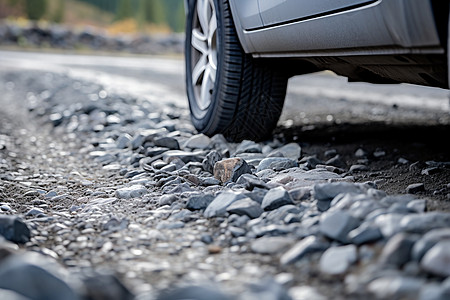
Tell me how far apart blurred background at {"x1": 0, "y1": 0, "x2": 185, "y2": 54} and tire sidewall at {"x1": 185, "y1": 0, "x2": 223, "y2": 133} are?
18059mm

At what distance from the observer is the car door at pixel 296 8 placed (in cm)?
194

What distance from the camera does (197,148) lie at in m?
2.97

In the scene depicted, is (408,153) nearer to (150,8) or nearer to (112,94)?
(112,94)

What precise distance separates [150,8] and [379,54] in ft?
184

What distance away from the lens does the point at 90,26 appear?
29.5 meters

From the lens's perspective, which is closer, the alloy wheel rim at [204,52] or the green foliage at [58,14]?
the alloy wheel rim at [204,52]

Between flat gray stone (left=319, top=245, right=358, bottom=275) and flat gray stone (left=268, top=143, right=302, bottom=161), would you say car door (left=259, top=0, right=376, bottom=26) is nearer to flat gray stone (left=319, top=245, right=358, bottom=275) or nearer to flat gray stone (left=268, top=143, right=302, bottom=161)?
flat gray stone (left=268, top=143, right=302, bottom=161)

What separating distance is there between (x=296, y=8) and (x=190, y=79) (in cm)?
136

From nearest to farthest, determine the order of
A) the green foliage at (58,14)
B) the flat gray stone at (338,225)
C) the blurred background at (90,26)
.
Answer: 1. the flat gray stone at (338,225)
2. the blurred background at (90,26)
3. the green foliage at (58,14)

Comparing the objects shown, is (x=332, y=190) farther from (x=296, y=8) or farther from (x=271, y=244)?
(x=296, y=8)

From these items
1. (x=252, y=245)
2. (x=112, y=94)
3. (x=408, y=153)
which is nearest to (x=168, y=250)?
(x=252, y=245)

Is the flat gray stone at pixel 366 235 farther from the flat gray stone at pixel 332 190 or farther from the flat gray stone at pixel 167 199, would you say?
the flat gray stone at pixel 167 199

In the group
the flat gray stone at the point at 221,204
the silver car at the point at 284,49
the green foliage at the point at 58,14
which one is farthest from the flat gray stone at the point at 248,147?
the green foliage at the point at 58,14

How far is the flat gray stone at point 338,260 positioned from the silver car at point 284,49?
2.18 ft
